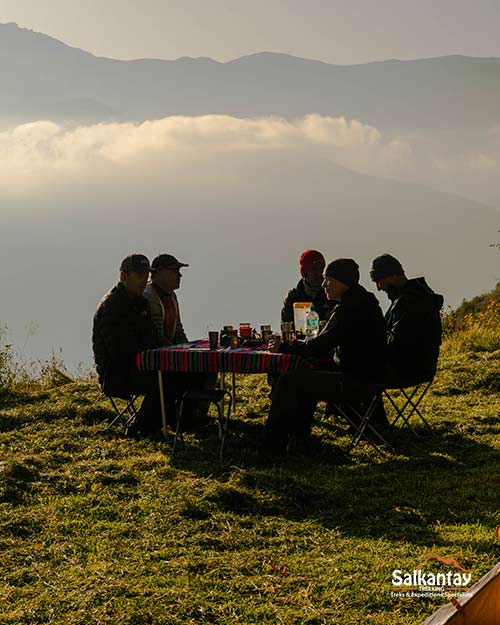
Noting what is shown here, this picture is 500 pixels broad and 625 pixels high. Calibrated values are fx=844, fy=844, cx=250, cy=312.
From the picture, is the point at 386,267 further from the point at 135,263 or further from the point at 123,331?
the point at 123,331

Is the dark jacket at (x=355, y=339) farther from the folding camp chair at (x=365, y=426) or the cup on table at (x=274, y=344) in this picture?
the folding camp chair at (x=365, y=426)

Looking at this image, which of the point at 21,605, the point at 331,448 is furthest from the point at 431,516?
the point at 21,605

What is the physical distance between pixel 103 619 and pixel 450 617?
1.94m

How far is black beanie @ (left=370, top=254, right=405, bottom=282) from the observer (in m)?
6.69

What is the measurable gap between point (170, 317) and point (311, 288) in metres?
1.30

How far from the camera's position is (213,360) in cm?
639

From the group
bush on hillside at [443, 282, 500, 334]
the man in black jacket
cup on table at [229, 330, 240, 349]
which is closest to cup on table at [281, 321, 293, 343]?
cup on table at [229, 330, 240, 349]

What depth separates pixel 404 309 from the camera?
21.9 feet

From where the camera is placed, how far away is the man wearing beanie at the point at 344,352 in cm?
614

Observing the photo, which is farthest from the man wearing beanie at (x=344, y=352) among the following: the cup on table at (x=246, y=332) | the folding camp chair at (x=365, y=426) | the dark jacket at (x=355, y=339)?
the cup on table at (x=246, y=332)

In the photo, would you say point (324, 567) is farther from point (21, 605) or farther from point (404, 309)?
point (404, 309)

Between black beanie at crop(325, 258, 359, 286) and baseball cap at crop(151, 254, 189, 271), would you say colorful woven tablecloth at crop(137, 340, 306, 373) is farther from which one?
baseball cap at crop(151, 254, 189, 271)

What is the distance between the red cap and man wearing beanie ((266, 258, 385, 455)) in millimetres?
1350

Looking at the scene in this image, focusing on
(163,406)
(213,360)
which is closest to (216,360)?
(213,360)
